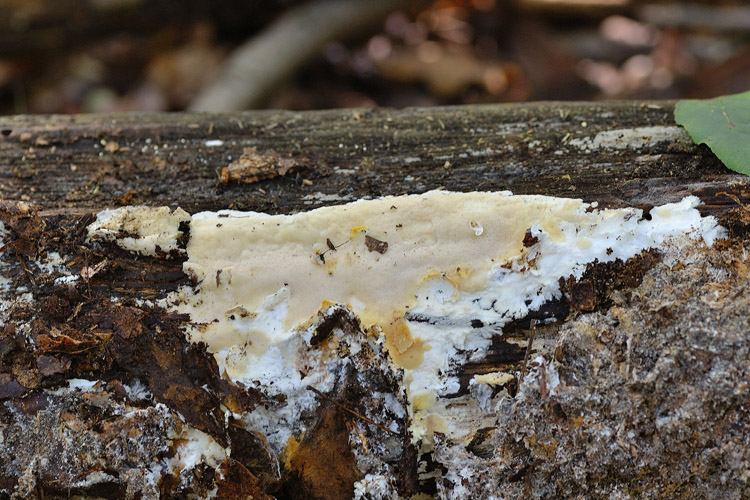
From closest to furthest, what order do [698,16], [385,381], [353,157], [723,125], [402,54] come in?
1. [385,381]
2. [723,125]
3. [353,157]
4. [402,54]
5. [698,16]

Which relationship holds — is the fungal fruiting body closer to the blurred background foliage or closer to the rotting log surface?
the rotting log surface

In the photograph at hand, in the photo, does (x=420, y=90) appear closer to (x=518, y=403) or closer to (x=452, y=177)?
(x=452, y=177)

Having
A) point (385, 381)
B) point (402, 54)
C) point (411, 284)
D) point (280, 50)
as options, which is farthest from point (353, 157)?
point (402, 54)

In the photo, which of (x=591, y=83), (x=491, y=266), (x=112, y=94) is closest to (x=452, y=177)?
(x=491, y=266)

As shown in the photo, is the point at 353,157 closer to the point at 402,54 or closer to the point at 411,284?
the point at 411,284

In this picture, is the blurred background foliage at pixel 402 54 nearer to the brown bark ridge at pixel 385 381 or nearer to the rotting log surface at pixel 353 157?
the rotting log surface at pixel 353 157

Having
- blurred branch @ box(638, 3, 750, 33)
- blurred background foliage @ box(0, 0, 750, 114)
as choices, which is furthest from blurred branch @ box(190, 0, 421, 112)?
blurred branch @ box(638, 3, 750, 33)

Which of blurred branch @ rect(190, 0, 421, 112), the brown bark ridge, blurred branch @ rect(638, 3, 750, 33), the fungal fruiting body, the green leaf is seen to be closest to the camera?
the brown bark ridge
